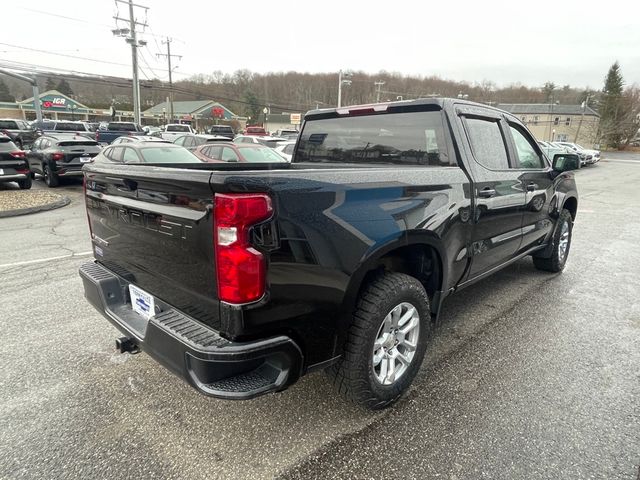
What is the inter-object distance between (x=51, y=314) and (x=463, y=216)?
384 centimetres

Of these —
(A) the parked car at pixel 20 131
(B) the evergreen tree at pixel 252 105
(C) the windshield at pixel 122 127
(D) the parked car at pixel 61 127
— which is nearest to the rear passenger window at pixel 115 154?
(A) the parked car at pixel 20 131

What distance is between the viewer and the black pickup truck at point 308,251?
1788mm

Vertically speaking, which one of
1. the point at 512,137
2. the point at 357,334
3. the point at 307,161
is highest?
the point at 512,137

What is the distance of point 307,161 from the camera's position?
404 centimetres

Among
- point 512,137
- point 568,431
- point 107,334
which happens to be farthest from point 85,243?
point 568,431

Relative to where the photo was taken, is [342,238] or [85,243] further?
[85,243]

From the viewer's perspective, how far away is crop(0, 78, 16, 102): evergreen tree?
80.2 meters

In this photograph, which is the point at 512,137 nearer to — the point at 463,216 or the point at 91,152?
the point at 463,216

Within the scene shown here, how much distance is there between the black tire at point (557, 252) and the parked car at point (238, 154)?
778 centimetres

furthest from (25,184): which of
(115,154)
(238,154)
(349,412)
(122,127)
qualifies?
(122,127)

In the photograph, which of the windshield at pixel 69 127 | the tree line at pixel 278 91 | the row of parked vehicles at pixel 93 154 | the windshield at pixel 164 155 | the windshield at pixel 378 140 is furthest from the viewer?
the tree line at pixel 278 91

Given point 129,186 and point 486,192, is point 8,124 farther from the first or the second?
point 486,192

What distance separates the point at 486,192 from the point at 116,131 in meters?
28.9

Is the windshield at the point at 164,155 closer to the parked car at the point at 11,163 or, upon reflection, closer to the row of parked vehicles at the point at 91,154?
the row of parked vehicles at the point at 91,154
